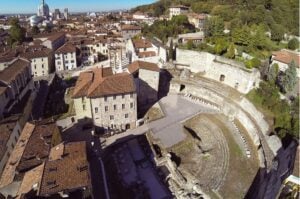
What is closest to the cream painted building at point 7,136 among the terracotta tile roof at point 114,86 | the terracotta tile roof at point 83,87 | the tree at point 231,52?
the terracotta tile roof at point 83,87

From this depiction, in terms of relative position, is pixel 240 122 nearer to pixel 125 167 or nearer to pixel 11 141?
pixel 125 167

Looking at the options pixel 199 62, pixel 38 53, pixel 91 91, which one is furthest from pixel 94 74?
pixel 38 53

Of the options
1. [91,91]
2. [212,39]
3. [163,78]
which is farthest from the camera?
[212,39]

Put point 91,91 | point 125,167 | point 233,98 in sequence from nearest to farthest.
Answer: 1. point 125,167
2. point 91,91
3. point 233,98

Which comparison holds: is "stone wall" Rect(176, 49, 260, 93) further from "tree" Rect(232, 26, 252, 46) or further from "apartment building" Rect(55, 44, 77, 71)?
"apartment building" Rect(55, 44, 77, 71)

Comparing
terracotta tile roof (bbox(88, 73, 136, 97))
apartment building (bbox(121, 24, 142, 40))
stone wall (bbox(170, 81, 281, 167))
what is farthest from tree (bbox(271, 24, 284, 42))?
apartment building (bbox(121, 24, 142, 40))

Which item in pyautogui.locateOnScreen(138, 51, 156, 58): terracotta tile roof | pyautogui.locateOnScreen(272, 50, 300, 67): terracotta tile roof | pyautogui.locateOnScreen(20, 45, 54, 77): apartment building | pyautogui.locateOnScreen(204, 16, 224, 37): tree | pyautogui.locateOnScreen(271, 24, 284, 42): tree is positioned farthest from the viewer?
pyautogui.locateOnScreen(20, 45, 54, 77): apartment building
